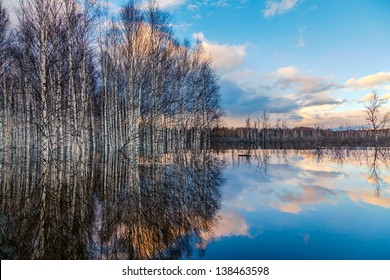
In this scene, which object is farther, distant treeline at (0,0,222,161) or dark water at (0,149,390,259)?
distant treeline at (0,0,222,161)

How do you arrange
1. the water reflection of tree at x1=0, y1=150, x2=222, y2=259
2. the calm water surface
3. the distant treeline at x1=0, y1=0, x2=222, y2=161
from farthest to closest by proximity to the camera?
the distant treeline at x1=0, y1=0, x2=222, y2=161 → the calm water surface → the water reflection of tree at x1=0, y1=150, x2=222, y2=259

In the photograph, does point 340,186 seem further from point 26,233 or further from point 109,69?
point 109,69

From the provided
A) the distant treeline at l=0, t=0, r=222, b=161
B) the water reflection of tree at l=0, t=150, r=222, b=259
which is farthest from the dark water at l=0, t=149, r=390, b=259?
the distant treeline at l=0, t=0, r=222, b=161

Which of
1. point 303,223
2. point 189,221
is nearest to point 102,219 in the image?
point 189,221

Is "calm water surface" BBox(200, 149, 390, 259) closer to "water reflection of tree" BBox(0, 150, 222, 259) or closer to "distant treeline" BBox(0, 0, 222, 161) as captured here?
"water reflection of tree" BBox(0, 150, 222, 259)

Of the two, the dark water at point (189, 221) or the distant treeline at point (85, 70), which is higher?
the distant treeline at point (85, 70)

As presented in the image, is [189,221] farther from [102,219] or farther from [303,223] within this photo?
[303,223]

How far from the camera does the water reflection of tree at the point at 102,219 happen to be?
14.4 ft

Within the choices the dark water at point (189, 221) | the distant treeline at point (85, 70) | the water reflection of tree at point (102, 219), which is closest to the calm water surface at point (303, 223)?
the dark water at point (189, 221)

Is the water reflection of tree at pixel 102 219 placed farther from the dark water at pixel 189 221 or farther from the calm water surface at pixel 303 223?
the calm water surface at pixel 303 223

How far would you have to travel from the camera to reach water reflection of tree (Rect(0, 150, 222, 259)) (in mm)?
4402

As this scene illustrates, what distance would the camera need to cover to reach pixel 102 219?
5945mm

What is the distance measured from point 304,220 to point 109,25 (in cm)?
2159
